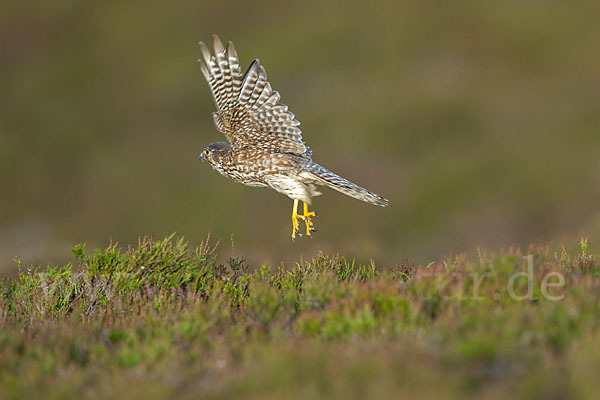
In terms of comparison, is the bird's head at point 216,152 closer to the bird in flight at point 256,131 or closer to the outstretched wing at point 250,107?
the bird in flight at point 256,131

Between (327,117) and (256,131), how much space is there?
2406 cm

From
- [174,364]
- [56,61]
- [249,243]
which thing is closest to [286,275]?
[174,364]

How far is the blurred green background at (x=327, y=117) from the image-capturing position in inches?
1114

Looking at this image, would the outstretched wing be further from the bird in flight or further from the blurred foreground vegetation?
the blurred foreground vegetation

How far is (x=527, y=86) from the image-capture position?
34.2 metres

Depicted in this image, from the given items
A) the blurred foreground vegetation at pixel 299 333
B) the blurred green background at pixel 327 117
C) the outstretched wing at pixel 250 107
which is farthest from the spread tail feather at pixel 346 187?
the blurred green background at pixel 327 117

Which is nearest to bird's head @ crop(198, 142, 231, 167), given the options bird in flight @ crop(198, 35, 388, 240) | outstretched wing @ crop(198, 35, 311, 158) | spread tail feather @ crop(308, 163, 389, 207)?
bird in flight @ crop(198, 35, 388, 240)

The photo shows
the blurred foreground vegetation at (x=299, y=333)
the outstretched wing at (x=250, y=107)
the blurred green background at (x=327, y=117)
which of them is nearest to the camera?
the blurred foreground vegetation at (x=299, y=333)

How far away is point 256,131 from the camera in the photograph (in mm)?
10688

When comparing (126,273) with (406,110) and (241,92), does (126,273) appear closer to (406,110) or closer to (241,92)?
(241,92)

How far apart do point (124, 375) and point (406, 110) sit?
1174 inches

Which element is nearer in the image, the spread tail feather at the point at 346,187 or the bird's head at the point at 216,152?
the spread tail feather at the point at 346,187

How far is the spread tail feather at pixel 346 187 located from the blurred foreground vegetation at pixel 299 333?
163 cm

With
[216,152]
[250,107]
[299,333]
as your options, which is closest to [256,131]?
[250,107]
